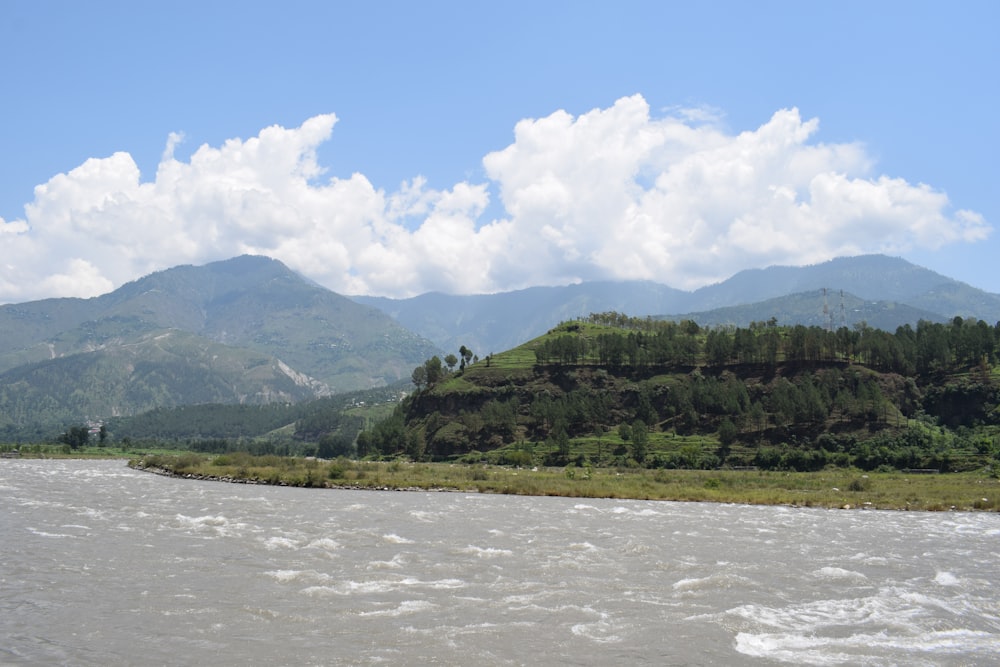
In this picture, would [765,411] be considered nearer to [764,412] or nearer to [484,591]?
[764,412]

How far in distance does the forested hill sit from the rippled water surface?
89.6 metres

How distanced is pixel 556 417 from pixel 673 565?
13969 centimetres

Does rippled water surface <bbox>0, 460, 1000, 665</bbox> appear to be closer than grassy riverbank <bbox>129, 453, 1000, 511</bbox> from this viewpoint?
Yes

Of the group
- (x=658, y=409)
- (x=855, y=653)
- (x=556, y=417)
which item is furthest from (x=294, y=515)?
(x=658, y=409)

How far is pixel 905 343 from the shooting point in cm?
18162

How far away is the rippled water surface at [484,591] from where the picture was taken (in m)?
21.0

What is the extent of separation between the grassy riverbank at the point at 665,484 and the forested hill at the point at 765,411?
1137 inches

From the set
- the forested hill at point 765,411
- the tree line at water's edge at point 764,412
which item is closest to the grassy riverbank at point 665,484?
the tree line at water's edge at point 764,412

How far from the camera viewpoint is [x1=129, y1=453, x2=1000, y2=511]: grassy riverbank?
252 feet

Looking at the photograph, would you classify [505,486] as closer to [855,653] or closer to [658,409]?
[855,653]

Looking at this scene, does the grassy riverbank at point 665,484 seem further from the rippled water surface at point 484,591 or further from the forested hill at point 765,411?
the forested hill at point 765,411

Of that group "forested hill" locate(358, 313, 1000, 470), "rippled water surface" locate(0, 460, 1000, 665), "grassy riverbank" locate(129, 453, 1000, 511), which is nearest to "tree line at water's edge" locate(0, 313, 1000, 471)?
"forested hill" locate(358, 313, 1000, 470)

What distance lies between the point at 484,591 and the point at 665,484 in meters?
70.1

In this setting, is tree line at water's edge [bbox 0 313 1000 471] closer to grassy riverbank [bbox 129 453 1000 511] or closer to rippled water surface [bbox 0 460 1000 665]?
grassy riverbank [bbox 129 453 1000 511]
